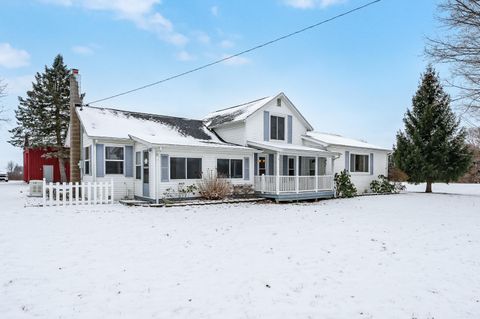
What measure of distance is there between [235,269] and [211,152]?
1163 centimetres

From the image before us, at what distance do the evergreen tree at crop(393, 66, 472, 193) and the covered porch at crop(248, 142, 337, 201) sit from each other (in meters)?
9.39

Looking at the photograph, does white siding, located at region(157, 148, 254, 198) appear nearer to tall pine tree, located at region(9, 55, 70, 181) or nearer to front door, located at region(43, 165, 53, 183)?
front door, located at region(43, 165, 53, 183)

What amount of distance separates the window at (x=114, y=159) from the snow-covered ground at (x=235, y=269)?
610cm

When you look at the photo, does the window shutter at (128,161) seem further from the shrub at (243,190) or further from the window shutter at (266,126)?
the window shutter at (266,126)

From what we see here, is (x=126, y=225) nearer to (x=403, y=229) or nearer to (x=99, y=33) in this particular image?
(x=403, y=229)

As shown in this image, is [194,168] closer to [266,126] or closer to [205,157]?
[205,157]

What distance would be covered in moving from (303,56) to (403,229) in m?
14.6

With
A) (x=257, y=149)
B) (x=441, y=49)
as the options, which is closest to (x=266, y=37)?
(x=257, y=149)

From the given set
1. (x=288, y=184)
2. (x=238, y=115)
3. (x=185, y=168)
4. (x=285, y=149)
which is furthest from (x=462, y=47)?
(x=185, y=168)

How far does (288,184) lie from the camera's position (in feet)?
57.2

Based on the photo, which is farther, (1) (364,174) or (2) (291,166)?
(1) (364,174)

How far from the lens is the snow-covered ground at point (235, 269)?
13.5 feet

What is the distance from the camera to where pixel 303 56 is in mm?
20891

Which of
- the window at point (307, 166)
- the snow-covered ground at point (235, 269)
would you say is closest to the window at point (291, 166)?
the window at point (307, 166)
